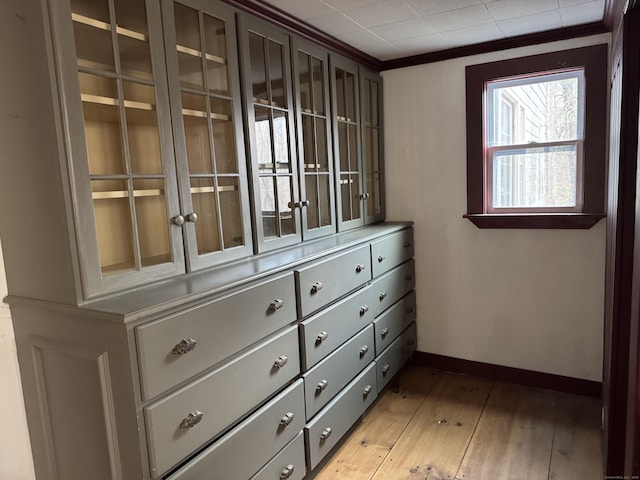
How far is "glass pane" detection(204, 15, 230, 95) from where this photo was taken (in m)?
1.77

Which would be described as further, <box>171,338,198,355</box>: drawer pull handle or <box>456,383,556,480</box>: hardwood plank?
<box>456,383,556,480</box>: hardwood plank

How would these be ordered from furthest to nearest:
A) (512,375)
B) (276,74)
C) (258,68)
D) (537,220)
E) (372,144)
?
1. (372,144)
2. (512,375)
3. (537,220)
4. (276,74)
5. (258,68)

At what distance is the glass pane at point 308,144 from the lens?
2.35 metres

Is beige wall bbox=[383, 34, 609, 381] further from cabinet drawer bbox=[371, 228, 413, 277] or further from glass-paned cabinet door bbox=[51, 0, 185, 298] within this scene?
glass-paned cabinet door bbox=[51, 0, 185, 298]

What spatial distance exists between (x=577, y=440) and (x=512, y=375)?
2.09 feet

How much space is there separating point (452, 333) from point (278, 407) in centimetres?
170

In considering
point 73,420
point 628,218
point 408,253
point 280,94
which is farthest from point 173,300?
point 408,253

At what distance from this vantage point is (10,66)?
1.32 meters

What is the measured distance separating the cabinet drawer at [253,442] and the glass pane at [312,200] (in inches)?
33.6

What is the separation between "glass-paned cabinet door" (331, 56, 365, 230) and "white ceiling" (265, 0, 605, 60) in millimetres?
185

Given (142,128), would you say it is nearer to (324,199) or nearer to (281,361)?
(281,361)

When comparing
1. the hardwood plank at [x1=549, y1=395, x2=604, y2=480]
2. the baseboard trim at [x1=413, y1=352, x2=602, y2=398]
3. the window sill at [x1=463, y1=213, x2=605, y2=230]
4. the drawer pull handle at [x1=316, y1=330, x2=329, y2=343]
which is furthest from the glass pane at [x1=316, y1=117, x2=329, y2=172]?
the hardwood plank at [x1=549, y1=395, x2=604, y2=480]

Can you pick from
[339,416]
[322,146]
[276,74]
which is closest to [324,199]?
[322,146]

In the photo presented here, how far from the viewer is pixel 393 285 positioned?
9.41ft
